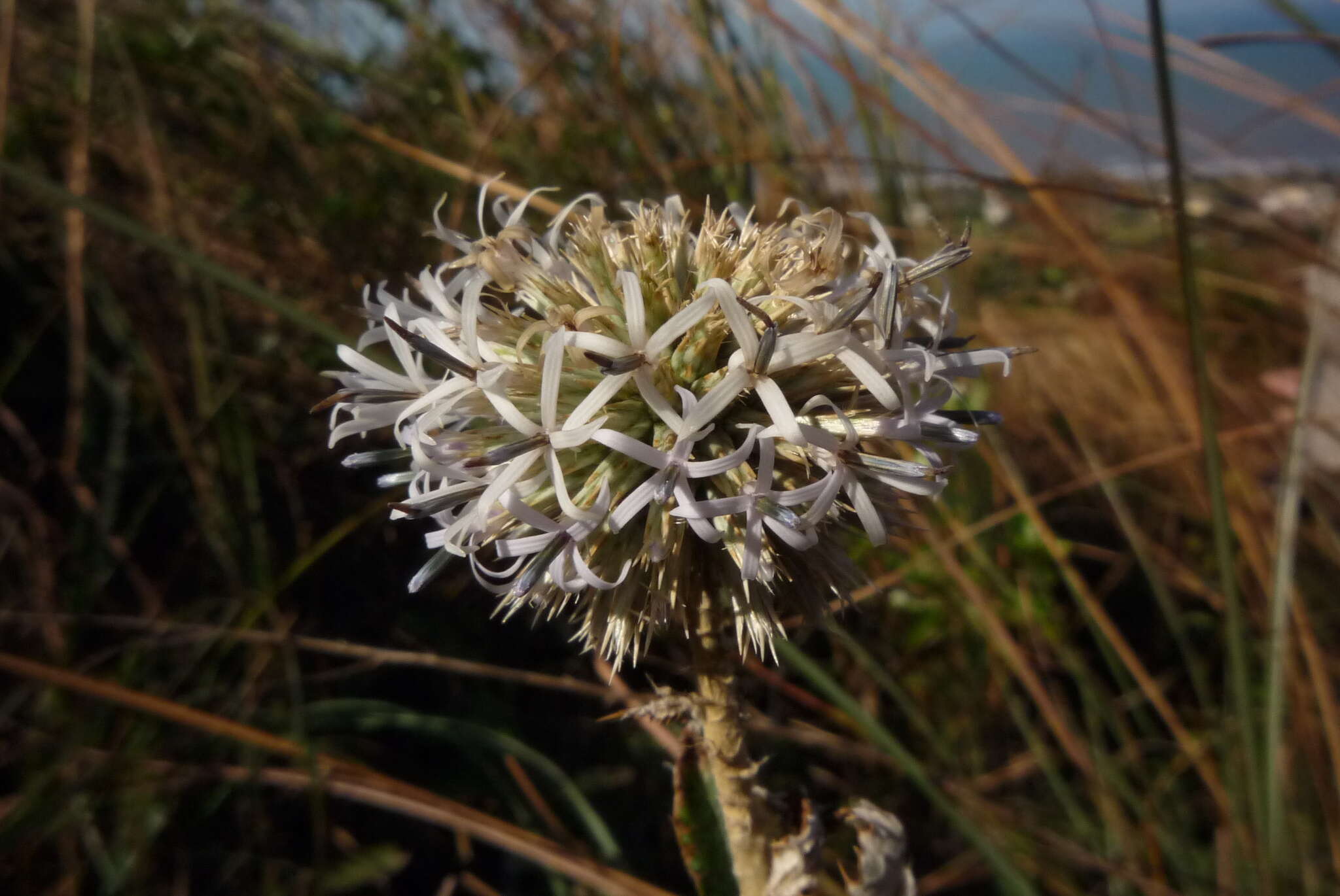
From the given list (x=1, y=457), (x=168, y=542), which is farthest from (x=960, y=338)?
(x=1, y=457)

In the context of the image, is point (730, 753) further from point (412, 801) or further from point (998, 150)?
point (998, 150)

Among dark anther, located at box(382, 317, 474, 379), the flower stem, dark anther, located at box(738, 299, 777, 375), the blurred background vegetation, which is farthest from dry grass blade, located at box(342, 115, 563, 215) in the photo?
the flower stem

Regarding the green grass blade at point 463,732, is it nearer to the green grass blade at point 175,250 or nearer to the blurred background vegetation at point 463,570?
the blurred background vegetation at point 463,570

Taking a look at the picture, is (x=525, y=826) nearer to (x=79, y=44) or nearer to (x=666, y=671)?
(x=666, y=671)

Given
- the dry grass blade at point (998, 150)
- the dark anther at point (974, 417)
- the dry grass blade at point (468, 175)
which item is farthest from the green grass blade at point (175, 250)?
the dry grass blade at point (998, 150)

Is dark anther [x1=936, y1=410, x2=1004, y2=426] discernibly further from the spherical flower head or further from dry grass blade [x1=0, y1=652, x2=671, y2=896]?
dry grass blade [x1=0, y1=652, x2=671, y2=896]

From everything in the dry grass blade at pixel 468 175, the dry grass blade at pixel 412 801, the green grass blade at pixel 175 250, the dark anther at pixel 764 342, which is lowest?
the dry grass blade at pixel 412 801
